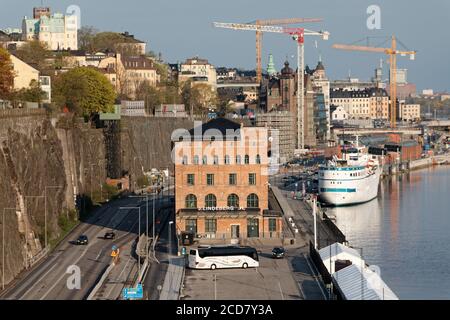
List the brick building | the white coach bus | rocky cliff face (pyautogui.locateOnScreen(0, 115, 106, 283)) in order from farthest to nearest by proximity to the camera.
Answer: the brick building → rocky cliff face (pyautogui.locateOnScreen(0, 115, 106, 283)) → the white coach bus

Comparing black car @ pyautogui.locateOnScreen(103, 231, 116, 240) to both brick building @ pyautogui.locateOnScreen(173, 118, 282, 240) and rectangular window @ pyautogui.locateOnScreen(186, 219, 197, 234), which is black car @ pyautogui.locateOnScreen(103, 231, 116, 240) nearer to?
brick building @ pyautogui.locateOnScreen(173, 118, 282, 240)

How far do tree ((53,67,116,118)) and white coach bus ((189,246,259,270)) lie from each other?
3120 cm

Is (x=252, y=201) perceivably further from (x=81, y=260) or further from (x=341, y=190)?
(x=341, y=190)

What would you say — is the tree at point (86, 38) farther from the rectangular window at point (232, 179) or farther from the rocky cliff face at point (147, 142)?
the rectangular window at point (232, 179)

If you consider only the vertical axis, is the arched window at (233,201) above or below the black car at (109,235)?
above

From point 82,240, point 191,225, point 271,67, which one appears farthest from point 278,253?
point 271,67

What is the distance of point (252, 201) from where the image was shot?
4069cm

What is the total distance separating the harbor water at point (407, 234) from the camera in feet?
114

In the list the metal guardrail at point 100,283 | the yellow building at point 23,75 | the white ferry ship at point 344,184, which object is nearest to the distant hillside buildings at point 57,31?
the white ferry ship at point 344,184

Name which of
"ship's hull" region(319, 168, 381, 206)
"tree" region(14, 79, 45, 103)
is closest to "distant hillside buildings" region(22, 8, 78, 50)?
"ship's hull" region(319, 168, 381, 206)

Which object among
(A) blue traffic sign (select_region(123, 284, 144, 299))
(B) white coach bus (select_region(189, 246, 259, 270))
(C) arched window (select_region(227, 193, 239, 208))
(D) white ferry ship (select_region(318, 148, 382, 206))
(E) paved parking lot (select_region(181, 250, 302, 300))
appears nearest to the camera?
(A) blue traffic sign (select_region(123, 284, 144, 299))

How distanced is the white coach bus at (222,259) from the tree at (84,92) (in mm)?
31198

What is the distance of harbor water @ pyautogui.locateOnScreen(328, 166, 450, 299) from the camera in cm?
3460
